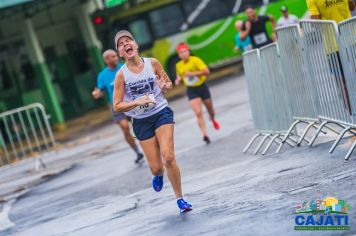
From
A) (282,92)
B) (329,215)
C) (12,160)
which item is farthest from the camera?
(12,160)

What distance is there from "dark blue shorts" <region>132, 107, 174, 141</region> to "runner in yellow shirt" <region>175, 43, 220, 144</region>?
18.7 feet

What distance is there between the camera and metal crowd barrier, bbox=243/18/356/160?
33.5ft

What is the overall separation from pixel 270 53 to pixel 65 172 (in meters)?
6.35

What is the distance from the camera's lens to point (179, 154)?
1535 centimetres

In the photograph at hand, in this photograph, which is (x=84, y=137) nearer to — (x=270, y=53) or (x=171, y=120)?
(x=270, y=53)

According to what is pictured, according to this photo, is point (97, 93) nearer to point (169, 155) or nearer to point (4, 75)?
point (169, 155)

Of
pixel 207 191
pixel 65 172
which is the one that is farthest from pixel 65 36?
pixel 207 191

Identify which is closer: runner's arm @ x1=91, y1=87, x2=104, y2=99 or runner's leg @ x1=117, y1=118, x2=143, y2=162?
runner's arm @ x1=91, y1=87, x2=104, y2=99

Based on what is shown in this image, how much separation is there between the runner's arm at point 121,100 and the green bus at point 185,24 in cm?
2309

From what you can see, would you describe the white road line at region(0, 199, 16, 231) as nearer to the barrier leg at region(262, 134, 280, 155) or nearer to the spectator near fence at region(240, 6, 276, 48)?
the barrier leg at region(262, 134, 280, 155)

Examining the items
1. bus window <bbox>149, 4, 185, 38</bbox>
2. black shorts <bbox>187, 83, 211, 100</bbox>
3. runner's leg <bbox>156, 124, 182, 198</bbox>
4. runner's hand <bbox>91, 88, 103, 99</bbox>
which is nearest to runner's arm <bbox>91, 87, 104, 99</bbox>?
runner's hand <bbox>91, 88, 103, 99</bbox>

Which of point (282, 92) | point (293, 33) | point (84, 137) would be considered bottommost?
point (84, 137)

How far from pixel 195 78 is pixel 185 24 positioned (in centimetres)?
1760

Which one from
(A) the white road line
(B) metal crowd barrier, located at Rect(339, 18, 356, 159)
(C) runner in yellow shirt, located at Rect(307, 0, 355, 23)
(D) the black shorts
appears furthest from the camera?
(D) the black shorts
